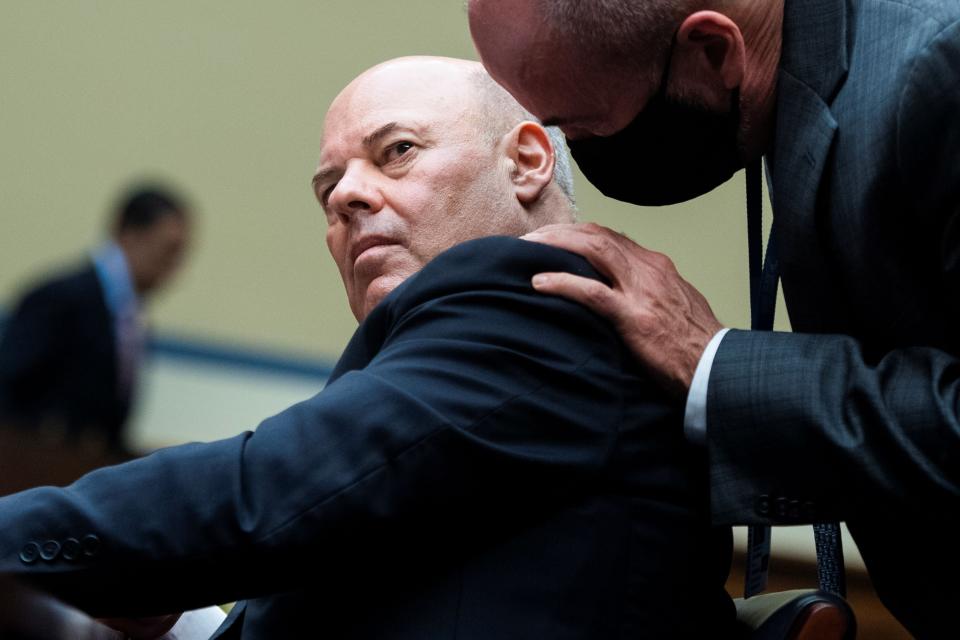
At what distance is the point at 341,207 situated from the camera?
1954 millimetres

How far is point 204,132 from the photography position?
6398 mm

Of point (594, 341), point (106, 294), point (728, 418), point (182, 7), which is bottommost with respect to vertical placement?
point (106, 294)

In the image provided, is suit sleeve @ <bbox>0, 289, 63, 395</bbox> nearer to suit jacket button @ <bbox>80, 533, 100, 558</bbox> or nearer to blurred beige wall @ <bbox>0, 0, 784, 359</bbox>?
blurred beige wall @ <bbox>0, 0, 784, 359</bbox>

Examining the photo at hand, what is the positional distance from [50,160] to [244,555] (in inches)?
215

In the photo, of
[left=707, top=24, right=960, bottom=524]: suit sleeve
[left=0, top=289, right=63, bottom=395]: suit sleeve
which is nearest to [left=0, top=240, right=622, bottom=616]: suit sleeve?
[left=707, top=24, right=960, bottom=524]: suit sleeve

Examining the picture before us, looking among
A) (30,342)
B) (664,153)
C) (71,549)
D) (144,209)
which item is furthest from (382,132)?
(144,209)

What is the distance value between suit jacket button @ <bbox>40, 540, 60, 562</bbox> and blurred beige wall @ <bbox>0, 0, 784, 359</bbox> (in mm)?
4797

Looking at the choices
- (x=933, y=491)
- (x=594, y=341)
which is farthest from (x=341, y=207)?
(x=933, y=491)

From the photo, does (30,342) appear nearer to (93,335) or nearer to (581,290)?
(93,335)

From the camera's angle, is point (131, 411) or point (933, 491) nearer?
point (933, 491)

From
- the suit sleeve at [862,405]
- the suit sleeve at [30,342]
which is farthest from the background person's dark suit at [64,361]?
the suit sleeve at [862,405]

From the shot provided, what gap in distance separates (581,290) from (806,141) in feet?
1.03

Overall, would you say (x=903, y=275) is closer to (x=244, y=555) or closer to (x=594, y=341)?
(x=594, y=341)

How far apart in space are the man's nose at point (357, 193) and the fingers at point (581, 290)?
1.40ft
